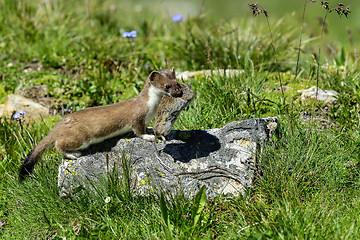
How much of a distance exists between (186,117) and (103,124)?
1154 millimetres

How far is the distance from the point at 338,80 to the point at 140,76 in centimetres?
285

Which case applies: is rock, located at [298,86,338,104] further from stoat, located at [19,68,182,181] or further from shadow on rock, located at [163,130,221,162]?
stoat, located at [19,68,182,181]

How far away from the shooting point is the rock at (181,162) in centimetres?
394

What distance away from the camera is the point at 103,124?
4207mm

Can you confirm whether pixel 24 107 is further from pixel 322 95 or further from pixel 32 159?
pixel 322 95

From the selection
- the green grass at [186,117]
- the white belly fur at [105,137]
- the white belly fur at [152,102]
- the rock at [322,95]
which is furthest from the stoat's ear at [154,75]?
the rock at [322,95]

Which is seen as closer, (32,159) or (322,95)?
(32,159)

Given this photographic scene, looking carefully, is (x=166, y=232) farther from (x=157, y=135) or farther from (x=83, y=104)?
(x=83, y=104)

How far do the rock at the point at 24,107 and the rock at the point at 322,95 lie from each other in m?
3.57

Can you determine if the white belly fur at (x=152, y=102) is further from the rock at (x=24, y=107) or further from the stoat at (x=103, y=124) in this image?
the rock at (x=24, y=107)

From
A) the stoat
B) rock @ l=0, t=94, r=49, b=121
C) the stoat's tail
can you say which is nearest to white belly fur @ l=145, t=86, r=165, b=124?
the stoat

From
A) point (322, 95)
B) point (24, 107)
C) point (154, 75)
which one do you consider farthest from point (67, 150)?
point (322, 95)

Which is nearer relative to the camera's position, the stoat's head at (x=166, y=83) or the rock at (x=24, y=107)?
the stoat's head at (x=166, y=83)

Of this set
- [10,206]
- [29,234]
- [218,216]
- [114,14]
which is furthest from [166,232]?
[114,14]
